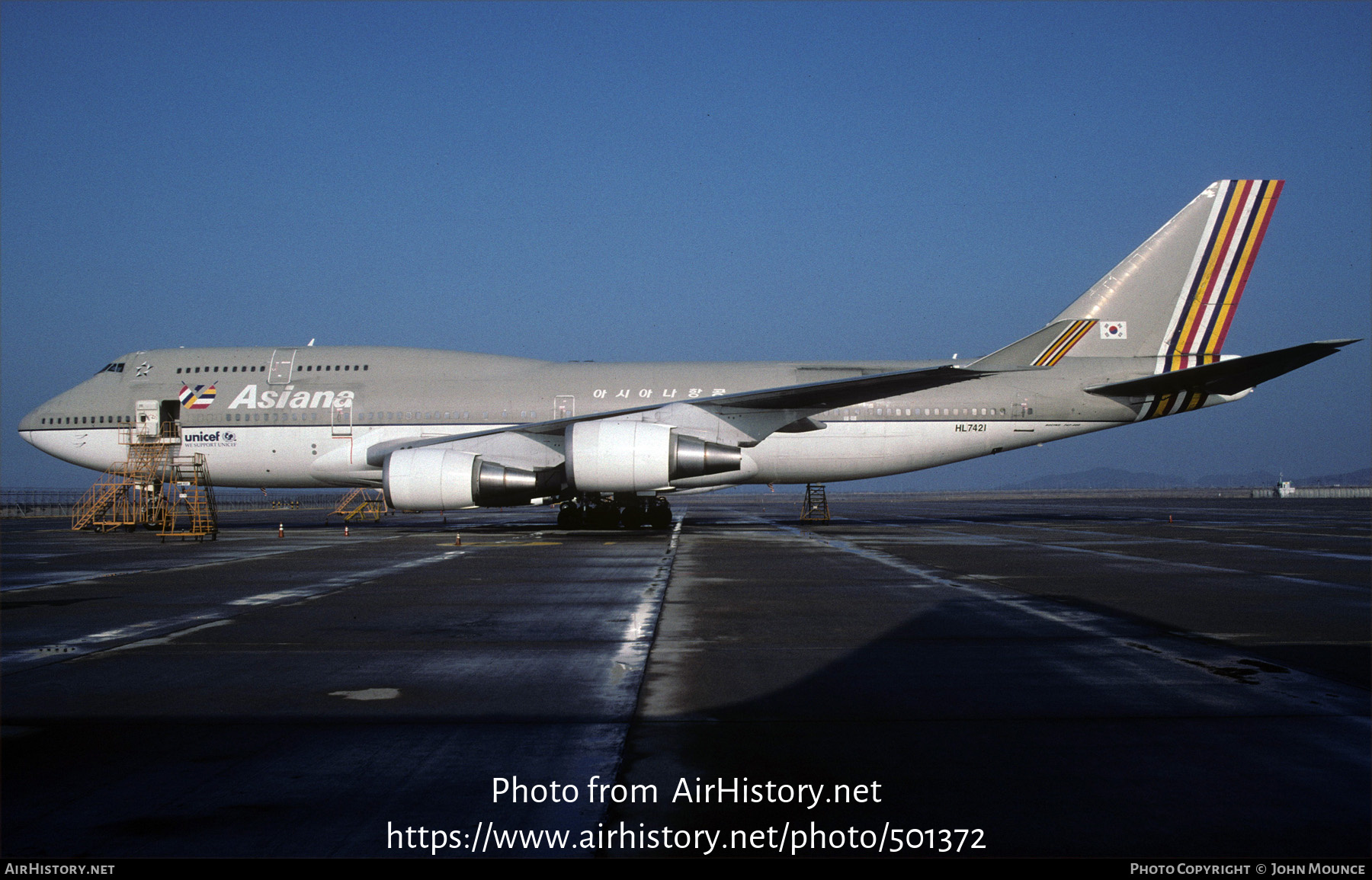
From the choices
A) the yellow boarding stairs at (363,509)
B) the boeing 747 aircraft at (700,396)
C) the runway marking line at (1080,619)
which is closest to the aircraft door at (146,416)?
the boeing 747 aircraft at (700,396)

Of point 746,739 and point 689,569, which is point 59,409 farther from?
point 746,739

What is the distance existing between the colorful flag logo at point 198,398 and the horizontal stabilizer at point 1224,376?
70.8ft

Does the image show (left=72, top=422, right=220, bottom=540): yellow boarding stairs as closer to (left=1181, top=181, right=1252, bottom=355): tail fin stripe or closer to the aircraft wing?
the aircraft wing

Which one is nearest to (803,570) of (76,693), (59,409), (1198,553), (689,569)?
(689,569)

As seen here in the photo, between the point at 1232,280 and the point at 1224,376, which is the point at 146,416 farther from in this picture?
the point at 1232,280

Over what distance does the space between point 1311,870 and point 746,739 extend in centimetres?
220

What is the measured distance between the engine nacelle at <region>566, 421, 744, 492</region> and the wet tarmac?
7.40m

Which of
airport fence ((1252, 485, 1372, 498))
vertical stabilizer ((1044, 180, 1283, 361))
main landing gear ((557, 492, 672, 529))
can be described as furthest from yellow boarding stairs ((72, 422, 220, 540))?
airport fence ((1252, 485, 1372, 498))

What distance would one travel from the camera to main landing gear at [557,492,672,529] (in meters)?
21.3

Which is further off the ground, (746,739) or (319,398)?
(319,398)

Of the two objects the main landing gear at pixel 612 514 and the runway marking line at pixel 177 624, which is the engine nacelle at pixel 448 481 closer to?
the main landing gear at pixel 612 514

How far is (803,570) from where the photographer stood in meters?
12.0

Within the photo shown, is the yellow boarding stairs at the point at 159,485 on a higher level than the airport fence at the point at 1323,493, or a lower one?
higher

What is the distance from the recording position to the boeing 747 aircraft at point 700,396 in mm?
21297
